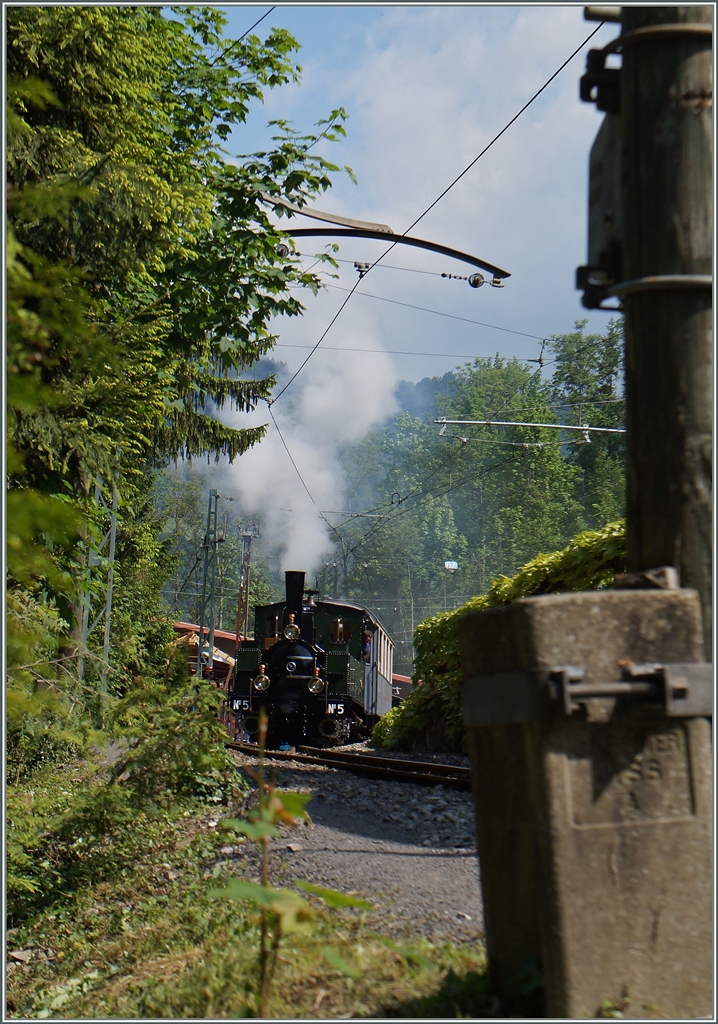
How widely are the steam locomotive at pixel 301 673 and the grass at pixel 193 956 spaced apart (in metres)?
10.9

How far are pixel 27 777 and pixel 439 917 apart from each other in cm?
538

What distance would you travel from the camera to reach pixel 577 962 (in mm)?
2299

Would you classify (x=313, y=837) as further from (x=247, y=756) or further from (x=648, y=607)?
(x=247, y=756)

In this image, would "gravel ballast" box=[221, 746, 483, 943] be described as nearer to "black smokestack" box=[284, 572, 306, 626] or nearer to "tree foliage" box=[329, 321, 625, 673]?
"black smokestack" box=[284, 572, 306, 626]

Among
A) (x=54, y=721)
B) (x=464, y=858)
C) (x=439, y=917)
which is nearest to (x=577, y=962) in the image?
(x=439, y=917)

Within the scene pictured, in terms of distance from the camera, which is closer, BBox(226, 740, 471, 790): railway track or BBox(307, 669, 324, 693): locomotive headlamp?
BBox(226, 740, 471, 790): railway track

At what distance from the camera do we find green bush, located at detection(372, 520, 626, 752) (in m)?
9.13

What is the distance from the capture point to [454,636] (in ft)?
42.2

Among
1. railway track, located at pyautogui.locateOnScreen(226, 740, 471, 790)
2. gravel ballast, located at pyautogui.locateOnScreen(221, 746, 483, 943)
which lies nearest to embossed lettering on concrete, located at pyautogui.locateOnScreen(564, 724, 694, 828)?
gravel ballast, located at pyautogui.locateOnScreen(221, 746, 483, 943)

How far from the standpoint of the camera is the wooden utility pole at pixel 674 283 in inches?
98.8

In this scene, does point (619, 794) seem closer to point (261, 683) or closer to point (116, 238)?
point (116, 238)

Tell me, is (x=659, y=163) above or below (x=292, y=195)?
below

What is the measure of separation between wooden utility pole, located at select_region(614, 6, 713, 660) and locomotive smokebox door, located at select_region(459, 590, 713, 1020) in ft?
0.76

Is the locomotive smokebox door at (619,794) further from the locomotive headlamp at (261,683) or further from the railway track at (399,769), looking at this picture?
the locomotive headlamp at (261,683)
